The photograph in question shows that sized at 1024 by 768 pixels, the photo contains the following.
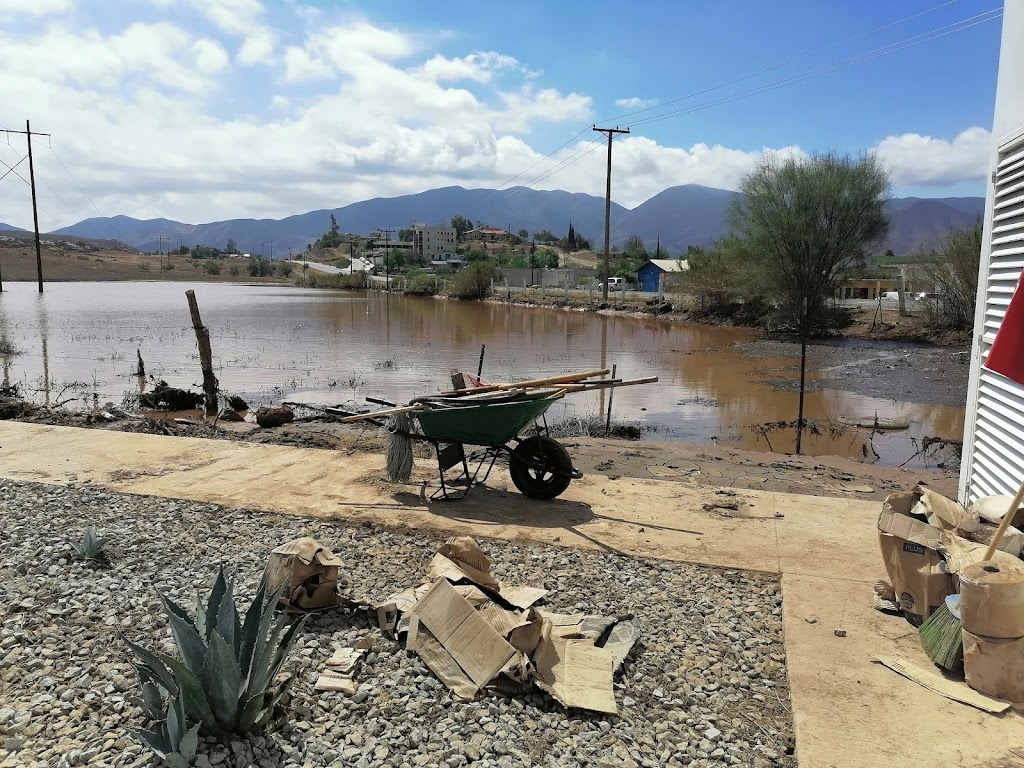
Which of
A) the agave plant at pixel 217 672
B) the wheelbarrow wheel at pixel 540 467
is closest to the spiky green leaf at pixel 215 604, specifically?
the agave plant at pixel 217 672

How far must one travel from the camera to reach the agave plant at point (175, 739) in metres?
2.49

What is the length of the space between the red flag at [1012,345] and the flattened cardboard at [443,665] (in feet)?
9.43

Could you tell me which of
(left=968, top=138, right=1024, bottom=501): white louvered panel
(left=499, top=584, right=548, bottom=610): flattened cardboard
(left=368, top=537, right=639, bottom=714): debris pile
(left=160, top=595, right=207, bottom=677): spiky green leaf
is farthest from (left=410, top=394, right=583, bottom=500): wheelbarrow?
(left=160, top=595, right=207, bottom=677): spiky green leaf

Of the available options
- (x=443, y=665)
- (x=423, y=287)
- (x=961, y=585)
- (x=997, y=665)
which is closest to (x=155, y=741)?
(x=443, y=665)

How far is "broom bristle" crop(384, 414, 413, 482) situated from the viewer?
643cm

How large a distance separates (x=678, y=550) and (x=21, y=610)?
12.7ft

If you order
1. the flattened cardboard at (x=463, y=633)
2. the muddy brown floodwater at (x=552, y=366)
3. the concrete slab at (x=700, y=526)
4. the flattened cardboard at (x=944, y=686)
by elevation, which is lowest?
the muddy brown floodwater at (x=552, y=366)

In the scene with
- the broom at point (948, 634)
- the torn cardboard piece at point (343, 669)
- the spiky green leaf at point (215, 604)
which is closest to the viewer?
the spiky green leaf at point (215, 604)

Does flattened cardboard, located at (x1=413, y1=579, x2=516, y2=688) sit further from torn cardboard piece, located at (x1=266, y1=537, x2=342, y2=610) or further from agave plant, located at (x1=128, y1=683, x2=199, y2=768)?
agave plant, located at (x1=128, y1=683, x2=199, y2=768)

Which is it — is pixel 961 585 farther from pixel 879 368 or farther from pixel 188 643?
pixel 879 368

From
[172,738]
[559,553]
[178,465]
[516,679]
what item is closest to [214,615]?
[172,738]

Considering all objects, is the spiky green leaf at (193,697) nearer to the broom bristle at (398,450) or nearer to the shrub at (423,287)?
the broom bristle at (398,450)

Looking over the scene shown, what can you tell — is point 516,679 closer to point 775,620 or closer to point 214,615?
point 214,615

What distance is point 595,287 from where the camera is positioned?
55969mm
